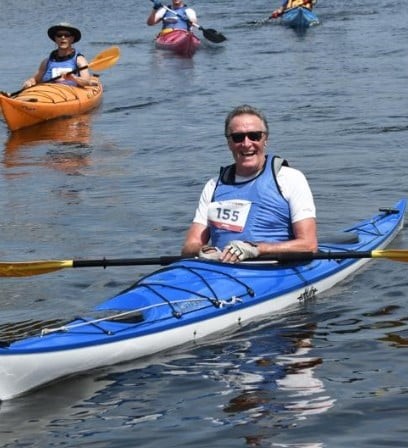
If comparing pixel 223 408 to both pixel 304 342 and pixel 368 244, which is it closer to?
pixel 304 342

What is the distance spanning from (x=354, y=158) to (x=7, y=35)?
54.5 ft

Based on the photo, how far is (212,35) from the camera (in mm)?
22656

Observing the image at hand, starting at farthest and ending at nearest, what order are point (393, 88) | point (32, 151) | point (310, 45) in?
point (310, 45), point (393, 88), point (32, 151)

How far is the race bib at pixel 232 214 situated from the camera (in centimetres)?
685

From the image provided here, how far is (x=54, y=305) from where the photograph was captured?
7.53 metres

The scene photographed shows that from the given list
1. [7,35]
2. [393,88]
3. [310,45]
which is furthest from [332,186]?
[7,35]

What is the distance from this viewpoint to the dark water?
5.42m

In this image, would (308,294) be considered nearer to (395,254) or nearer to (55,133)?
(395,254)

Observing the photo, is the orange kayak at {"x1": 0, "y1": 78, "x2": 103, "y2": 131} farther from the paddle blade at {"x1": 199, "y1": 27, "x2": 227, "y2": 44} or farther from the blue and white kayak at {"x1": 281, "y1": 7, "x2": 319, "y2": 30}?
the blue and white kayak at {"x1": 281, "y1": 7, "x2": 319, "y2": 30}

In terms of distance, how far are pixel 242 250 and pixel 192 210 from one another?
3664 mm

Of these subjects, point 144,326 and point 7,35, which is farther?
point 7,35

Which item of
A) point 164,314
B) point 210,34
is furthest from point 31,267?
point 210,34

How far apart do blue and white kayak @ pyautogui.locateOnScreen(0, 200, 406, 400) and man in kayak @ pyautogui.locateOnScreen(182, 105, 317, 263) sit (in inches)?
5.3

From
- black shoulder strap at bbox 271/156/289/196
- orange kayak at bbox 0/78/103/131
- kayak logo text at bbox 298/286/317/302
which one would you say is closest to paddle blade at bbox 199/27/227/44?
orange kayak at bbox 0/78/103/131
